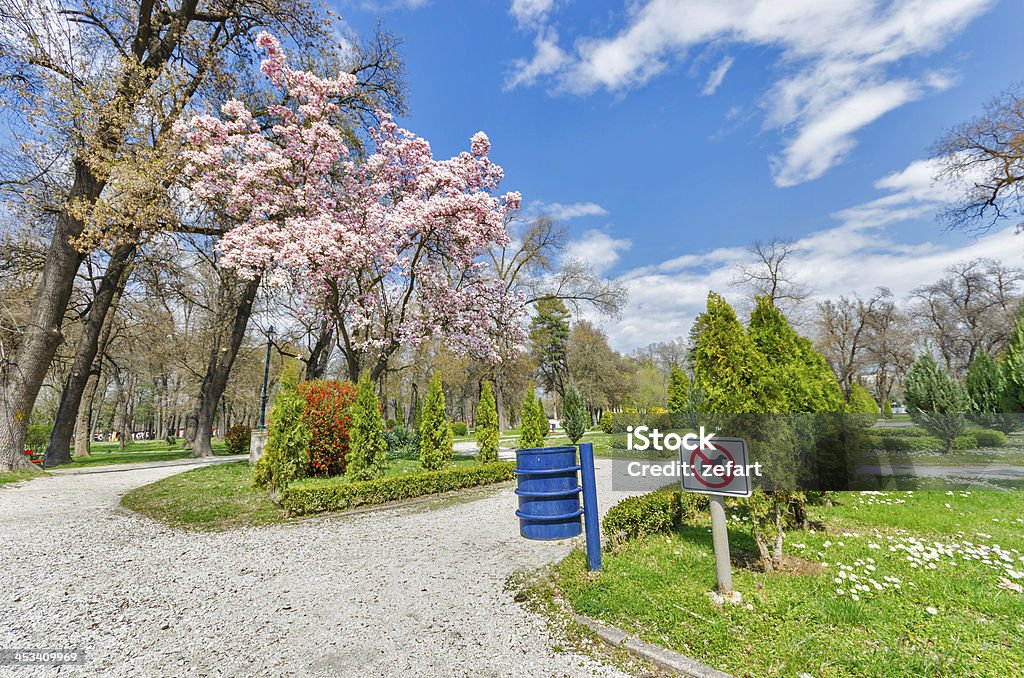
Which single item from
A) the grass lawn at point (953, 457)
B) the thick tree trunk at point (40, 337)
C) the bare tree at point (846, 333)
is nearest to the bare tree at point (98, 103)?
the thick tree trunk at point (40, 337)

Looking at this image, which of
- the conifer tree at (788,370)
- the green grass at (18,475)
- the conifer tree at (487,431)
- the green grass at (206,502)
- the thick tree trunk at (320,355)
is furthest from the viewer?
the thick tree trunk at (320,355)

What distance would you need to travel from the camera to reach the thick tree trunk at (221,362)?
15727 millimetres

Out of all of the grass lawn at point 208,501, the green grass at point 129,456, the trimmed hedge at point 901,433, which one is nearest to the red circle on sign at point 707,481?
the grass lawn at point 208,501

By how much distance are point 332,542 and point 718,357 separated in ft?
16.6

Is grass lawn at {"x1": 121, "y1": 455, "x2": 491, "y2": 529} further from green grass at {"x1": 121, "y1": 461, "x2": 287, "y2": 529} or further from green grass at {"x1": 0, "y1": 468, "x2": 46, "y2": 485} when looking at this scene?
green grass at {"x1": 0, "y1": 468, "x2": 46, "y2": 485}

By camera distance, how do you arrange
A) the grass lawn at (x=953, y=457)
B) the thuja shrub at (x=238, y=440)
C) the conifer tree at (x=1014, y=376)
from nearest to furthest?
1. the grass lawn at (x=953, y=457)
2. the conifer tree at (x=1014, y=376)
3. the thuja shrub at (x=238, y=440)

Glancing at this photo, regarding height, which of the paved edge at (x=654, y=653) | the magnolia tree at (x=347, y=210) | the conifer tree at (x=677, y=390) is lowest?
the paved edge at (x=654, y=653)

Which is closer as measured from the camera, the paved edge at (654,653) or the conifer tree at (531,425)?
the paved edge at (654,653)

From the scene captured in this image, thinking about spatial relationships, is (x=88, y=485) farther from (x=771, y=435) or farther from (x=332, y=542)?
(x=771, y=435)

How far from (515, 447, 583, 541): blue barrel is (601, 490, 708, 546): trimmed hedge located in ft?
2.31

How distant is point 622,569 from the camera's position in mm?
3926

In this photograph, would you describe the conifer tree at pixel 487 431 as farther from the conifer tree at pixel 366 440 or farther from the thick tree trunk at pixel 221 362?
the thick tree trunk at pixel 221 362

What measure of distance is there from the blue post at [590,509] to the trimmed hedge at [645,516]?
665 millimetres

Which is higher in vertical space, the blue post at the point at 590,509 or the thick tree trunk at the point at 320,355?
the thick tree trunk at the point at 320,355
